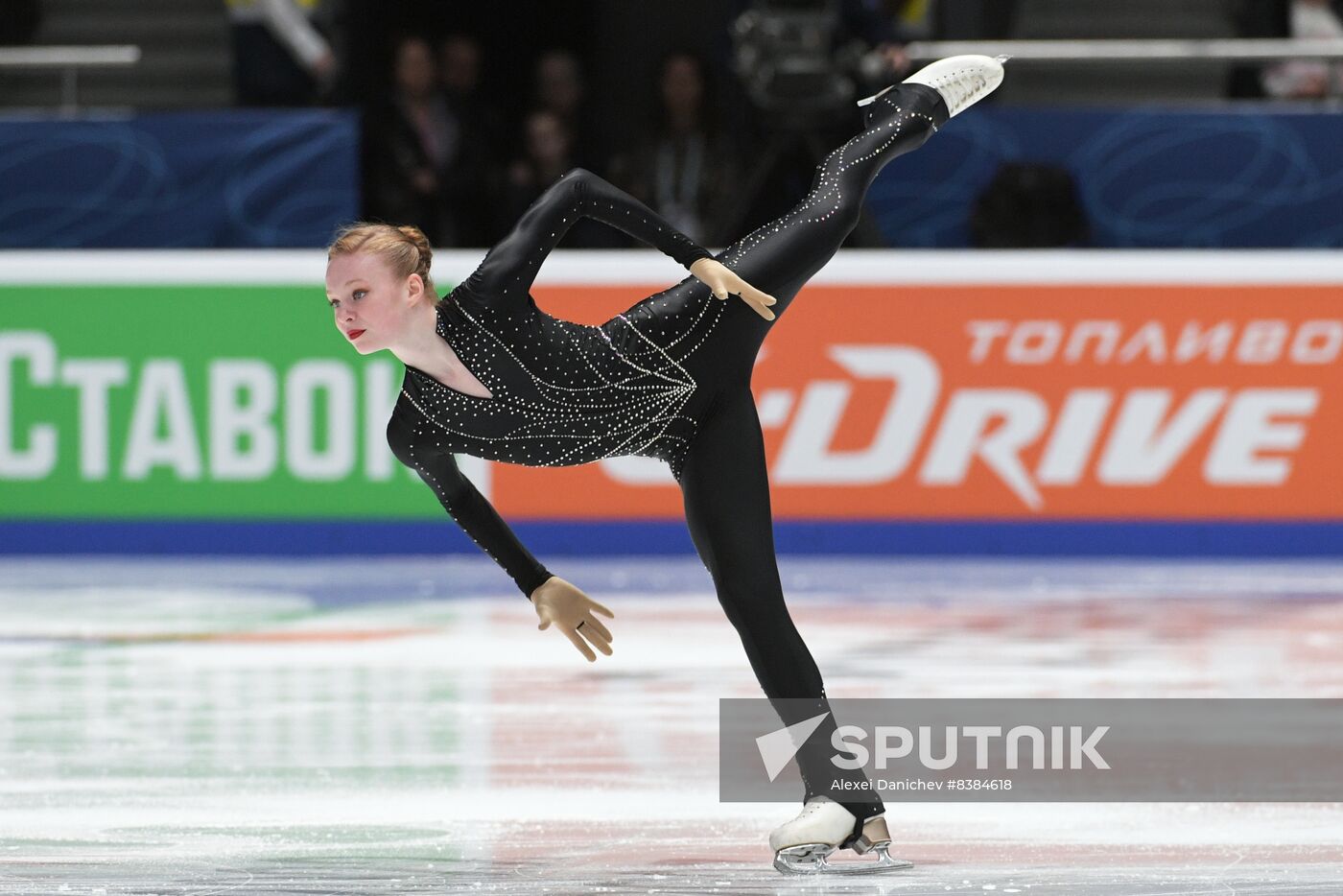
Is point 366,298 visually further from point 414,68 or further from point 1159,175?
point 1159,175

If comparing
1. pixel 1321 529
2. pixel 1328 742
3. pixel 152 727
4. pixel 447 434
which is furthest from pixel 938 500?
pixel 447 434

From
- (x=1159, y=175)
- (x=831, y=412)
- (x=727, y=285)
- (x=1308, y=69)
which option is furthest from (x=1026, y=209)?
(x=727, y=285)

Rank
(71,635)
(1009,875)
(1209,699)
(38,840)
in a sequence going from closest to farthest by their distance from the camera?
(1009,875) < (38,840) < (1209,699) < (71,635)

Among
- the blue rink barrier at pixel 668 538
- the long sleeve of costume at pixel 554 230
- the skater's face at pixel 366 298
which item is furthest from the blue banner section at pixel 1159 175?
the skater's face at pixel 366 298

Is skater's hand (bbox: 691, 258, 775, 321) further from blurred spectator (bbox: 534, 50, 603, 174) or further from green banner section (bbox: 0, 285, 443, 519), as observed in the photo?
blurred spectator (bbox: 534, 50, 603, 174)

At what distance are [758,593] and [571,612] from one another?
343 millimetres

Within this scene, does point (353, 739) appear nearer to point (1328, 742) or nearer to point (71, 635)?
point (71, 635)

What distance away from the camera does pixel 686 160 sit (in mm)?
8109

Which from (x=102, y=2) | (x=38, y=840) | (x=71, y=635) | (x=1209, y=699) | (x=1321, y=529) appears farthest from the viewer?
(x=102, y=2)

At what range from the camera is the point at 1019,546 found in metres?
7.78

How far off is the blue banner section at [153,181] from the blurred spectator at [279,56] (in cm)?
37

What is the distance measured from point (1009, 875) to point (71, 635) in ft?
12.1

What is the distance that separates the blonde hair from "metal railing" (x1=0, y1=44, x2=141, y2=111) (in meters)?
5.07

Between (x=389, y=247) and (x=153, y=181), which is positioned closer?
(x=389, y=247)
